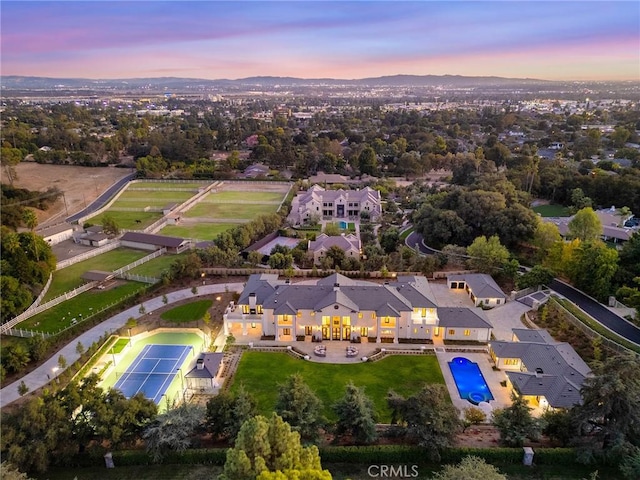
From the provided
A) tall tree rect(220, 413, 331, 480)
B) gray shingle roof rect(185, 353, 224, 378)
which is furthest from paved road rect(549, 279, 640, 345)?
gray shingle roof rect(185, 353, 224, 378)

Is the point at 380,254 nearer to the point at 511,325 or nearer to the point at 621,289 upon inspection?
the point at 511,325

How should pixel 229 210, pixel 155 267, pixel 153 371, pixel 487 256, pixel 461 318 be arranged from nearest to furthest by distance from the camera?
pixel 153 371 < pixel 461 318 < pixel 487 256 < pixel 155 267 < pixel 229 210

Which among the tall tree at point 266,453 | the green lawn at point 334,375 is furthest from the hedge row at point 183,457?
the tall tree at point 266,453

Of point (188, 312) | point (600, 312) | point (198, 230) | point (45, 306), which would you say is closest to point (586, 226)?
point (600, 312)

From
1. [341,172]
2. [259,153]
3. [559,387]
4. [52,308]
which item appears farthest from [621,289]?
[259,153]

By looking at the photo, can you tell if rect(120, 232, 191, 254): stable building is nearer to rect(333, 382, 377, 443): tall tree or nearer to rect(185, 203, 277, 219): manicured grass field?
rect(185, 203, 277, 219): manicured grass field

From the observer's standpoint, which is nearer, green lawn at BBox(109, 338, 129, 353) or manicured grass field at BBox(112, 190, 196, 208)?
green lawn at BBox(109, 338, 129, 353)

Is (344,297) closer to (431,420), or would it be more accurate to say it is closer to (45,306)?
(431,420)
